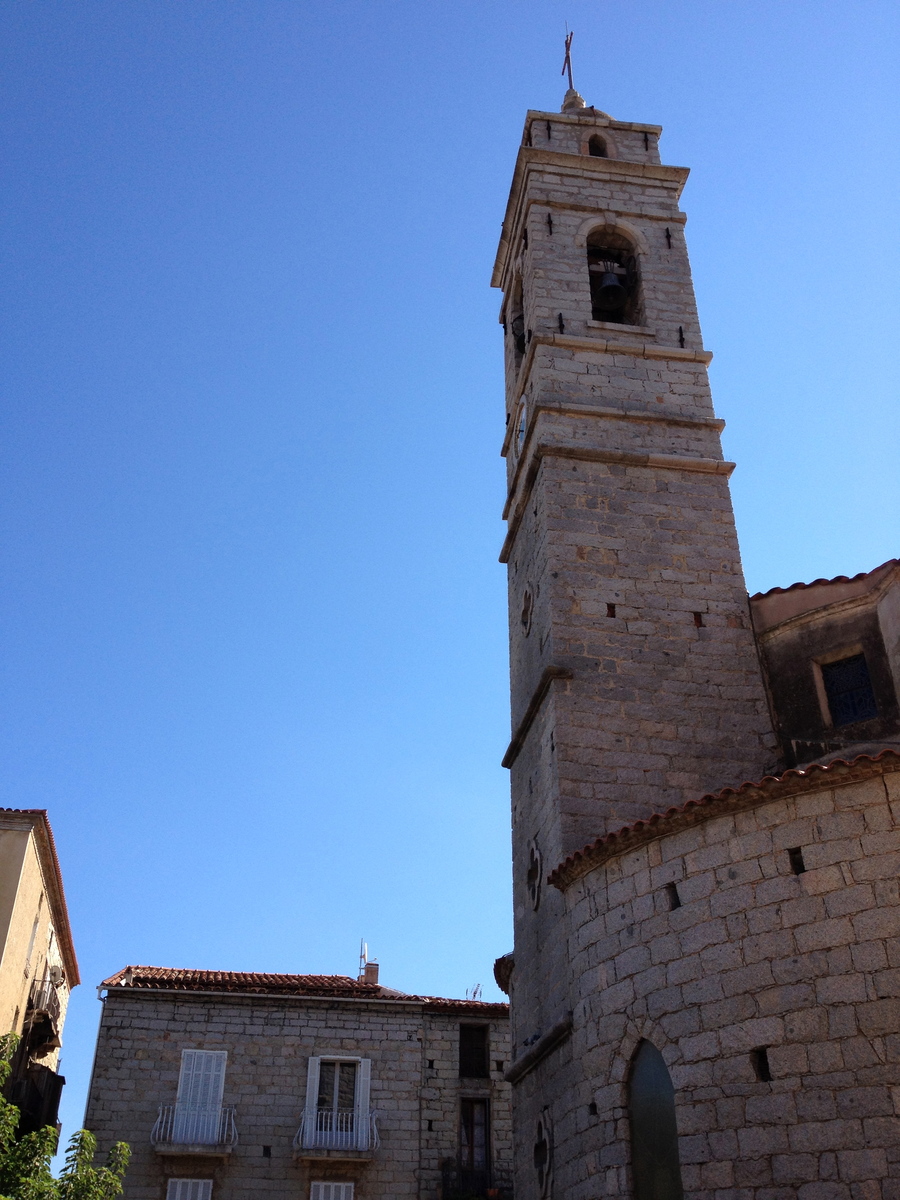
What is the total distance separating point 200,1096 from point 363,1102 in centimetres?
281

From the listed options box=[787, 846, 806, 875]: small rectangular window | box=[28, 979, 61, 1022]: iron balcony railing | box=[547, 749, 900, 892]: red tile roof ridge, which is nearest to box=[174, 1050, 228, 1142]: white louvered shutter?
box=[28, 979, 61, 1022]: iron balcony railing

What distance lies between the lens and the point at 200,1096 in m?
19.3

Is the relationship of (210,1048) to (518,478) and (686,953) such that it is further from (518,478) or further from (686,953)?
(686,953)

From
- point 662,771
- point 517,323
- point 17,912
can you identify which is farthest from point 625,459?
point 17,912

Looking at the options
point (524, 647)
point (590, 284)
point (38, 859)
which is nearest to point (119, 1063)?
point (38, 859)

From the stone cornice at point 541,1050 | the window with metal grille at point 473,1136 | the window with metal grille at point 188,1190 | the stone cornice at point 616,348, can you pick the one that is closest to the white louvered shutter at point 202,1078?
the window with metal grille at point 188,1190

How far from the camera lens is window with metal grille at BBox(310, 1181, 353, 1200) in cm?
1884

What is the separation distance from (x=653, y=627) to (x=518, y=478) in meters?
3.66

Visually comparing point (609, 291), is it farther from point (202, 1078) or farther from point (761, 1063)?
point (202, 1078)

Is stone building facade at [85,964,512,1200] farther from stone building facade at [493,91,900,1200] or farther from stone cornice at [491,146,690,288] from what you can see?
stone cornice at [491,146,690,288]

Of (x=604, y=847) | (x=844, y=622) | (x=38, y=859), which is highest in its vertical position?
(x=844, y=622)

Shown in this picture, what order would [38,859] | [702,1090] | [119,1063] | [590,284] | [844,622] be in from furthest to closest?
1. [119,1063]
2. [590,284]
3. [38,859]
4. [844,622]
5. [702,1090]

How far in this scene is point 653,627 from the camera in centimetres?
1336

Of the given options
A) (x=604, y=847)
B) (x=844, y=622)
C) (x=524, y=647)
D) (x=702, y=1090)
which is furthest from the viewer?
(x=524, y=647)
